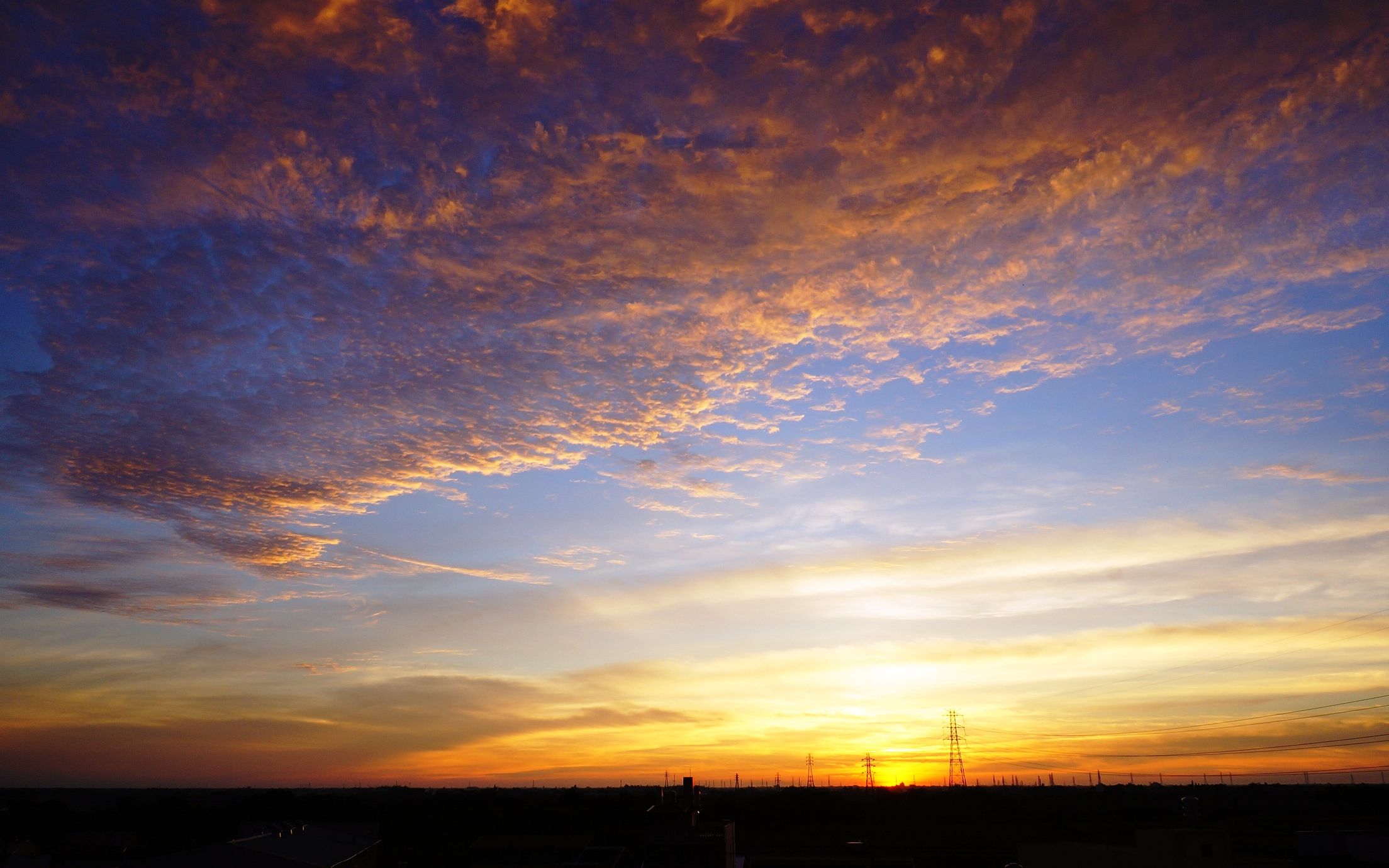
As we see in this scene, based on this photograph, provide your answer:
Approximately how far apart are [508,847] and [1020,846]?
3149 cm

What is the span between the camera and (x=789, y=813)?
136500 millimetres

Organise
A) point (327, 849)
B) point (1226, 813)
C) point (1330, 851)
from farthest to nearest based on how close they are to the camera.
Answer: point (1226, 813)
point (327, 849)
point (1330, 851)

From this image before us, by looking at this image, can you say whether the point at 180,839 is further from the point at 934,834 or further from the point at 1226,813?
the point at 1226,813

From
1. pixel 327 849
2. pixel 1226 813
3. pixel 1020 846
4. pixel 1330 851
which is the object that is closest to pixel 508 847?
pixel 327 849

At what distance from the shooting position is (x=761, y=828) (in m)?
121

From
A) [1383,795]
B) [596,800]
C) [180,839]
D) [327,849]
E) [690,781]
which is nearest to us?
[327,849]

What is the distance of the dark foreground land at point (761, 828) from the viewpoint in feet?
164

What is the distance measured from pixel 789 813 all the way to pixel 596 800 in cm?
3852

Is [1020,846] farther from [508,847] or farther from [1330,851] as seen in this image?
[508,847]

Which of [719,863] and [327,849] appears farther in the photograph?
[719,863]

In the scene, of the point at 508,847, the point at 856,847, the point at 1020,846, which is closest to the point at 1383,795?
the point at 856,847

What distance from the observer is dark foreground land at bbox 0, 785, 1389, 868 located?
50.0 meters

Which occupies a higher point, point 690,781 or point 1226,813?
point 690,781

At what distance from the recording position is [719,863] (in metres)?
52.6
